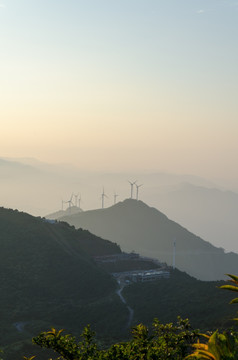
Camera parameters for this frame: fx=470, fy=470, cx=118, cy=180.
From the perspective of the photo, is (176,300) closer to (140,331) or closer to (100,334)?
(100,334)

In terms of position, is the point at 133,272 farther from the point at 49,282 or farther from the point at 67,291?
the point at 49,282

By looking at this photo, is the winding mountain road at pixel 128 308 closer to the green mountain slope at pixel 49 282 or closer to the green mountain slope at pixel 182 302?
the green mountain slope at pixel 182 302

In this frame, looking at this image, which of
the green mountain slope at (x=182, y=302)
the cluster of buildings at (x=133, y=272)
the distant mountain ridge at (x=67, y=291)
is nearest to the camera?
the green mountain slope at (x=182, y=302)

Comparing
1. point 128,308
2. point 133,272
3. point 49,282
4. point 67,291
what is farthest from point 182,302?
point 133,272

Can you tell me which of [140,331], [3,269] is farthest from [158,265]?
[140,331]

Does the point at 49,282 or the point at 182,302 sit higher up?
Answer: the point at 49,282

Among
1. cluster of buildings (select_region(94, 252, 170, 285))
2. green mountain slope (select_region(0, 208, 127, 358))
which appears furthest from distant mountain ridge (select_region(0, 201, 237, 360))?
cluster of buildings (select_region(94, 252, 170, 285))

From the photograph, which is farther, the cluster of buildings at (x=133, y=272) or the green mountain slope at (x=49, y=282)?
the cluster of buildings at (x=133, y=272)

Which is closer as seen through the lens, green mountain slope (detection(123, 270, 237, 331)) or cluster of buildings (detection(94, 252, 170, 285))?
green mountain slope (detection(123, 270, 237, 331))

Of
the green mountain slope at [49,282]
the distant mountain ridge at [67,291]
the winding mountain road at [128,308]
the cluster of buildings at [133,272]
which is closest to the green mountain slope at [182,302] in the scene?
the distant mountain ridge at [67,291]

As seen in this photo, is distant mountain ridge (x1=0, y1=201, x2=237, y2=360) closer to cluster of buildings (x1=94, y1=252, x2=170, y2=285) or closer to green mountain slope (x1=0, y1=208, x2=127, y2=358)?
green mountain slope (x1=0, y1=208, x2=127, y2=358)

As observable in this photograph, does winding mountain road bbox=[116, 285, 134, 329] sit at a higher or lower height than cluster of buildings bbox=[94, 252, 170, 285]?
lower

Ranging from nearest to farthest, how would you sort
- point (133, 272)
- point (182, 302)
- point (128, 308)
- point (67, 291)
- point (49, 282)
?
point (182, 302) < point (128, 308) < point (67, 291) < point (49, 282) < point (133, 272)
